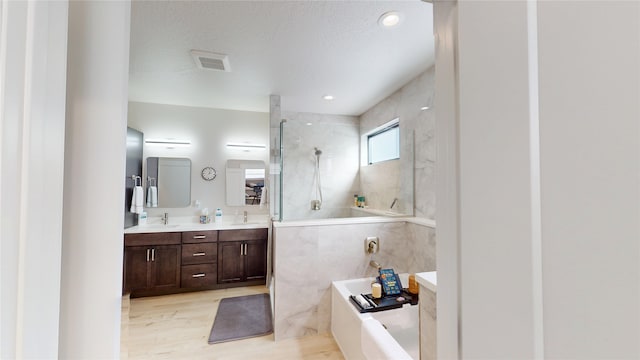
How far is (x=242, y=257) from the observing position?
3199 mm

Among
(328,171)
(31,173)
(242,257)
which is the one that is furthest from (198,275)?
(31,173)

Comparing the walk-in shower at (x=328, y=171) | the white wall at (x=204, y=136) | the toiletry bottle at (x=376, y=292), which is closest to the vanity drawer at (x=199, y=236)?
the white wall at (x=204, y=136)

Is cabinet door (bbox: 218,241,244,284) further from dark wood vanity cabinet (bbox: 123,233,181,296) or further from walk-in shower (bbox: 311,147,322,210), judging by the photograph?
walk-in shower (bbox: 311,147,322,210)

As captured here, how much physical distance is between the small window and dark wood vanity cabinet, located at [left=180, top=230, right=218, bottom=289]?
7.74 ft

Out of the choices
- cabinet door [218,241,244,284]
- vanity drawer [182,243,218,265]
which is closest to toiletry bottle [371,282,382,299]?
cabinet door [218,241,244,284]

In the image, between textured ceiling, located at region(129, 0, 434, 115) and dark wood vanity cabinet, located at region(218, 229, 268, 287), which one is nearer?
textured ceiling, located at region(129, 0, 434, 115)

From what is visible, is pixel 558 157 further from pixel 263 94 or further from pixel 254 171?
pixel 254 171

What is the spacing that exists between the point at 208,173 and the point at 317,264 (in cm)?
225

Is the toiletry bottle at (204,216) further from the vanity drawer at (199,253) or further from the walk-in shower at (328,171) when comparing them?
the walk-in shower at (328,171)

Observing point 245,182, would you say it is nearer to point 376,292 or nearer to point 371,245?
point 371,245

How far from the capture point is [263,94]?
296 cm

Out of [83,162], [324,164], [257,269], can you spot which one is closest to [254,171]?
[324,164]

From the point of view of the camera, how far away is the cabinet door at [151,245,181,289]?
9.66ft

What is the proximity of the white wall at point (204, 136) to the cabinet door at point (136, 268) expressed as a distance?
633 millimetres
